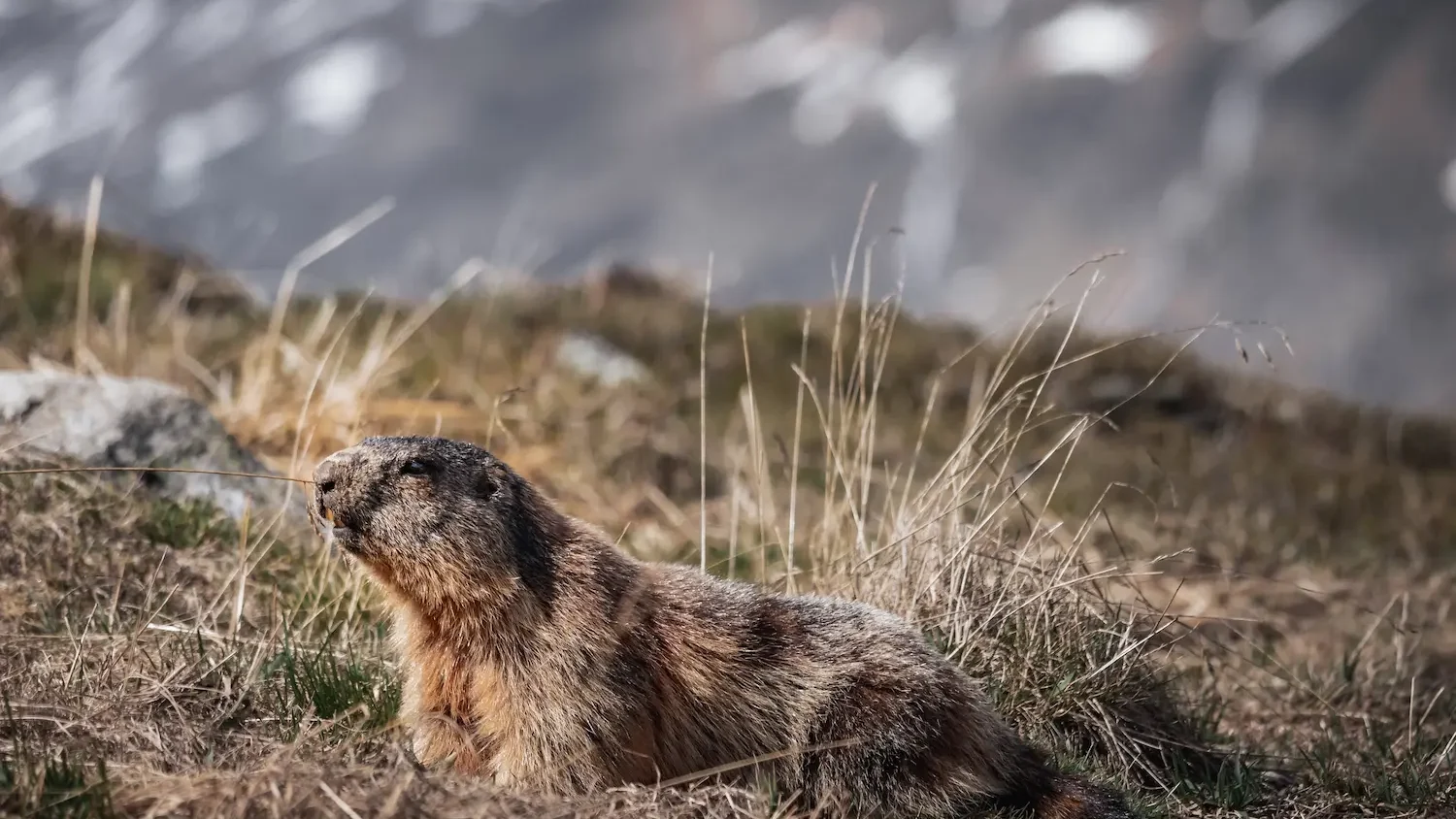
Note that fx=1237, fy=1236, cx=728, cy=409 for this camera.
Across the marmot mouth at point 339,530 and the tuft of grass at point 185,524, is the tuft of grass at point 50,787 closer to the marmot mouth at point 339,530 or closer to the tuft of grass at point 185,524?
the marmot mouth at point 339,530

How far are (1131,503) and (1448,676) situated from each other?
11.3 feet

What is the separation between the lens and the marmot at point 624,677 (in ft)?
10.9

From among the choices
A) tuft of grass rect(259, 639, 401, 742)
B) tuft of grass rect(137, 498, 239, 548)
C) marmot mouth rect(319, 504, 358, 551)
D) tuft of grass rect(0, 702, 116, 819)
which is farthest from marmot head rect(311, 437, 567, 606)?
tuft of grass rect(137, 498, 239, 548)

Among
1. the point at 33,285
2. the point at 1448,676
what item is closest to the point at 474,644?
the point at 1448,676

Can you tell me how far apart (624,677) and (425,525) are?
0.69 meters

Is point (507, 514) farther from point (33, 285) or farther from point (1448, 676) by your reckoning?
point (33, 285)

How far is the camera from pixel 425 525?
342cm

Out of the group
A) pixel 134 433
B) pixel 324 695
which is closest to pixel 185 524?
pixel 134 433

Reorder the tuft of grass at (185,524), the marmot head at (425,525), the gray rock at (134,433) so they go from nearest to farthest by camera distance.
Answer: the marmot head at (425,525) < the tuft of grass at (185,524) < the gray rock at (134,433)

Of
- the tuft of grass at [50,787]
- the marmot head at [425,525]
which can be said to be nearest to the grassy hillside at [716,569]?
the tuft of grass at [50,787]

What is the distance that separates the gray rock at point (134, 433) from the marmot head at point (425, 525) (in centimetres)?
206

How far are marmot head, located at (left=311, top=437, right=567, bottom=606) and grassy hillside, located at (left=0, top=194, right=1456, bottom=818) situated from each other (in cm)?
48

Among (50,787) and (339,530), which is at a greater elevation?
(339,530)

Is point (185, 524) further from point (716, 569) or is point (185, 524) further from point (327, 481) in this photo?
point (716, 569)
